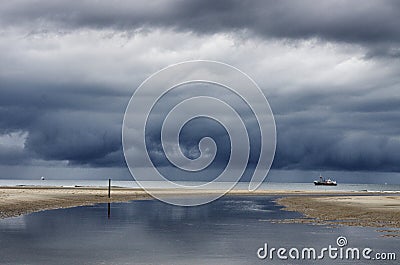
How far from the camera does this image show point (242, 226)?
5297 cm

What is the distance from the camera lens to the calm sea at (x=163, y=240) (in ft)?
105

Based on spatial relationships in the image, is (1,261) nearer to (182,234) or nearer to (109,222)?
(182,234)

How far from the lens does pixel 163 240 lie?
1645 inches

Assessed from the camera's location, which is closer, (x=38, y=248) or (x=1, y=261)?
(x=1, y=261)

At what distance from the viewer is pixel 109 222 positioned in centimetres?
5741

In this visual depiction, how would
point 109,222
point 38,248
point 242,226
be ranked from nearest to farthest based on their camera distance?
1. point 38,248
2. point 242,226
3. point 109,222

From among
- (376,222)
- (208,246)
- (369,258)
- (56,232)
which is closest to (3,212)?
(56,232)

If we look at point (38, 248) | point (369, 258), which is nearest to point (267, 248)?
point (369, 258)

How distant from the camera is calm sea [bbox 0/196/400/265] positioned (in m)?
32.1

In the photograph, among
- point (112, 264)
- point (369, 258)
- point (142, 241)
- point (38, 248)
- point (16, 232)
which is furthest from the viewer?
point (16, 232)

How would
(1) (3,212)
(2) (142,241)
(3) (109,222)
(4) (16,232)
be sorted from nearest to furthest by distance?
(2) (142,241)
(4) (16,232)
(3) (109,222)
(1) (3,212)

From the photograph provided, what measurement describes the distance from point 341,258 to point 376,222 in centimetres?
2473

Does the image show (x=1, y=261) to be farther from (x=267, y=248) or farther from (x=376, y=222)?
(x=376, y=222)

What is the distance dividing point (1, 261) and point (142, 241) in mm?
12779
